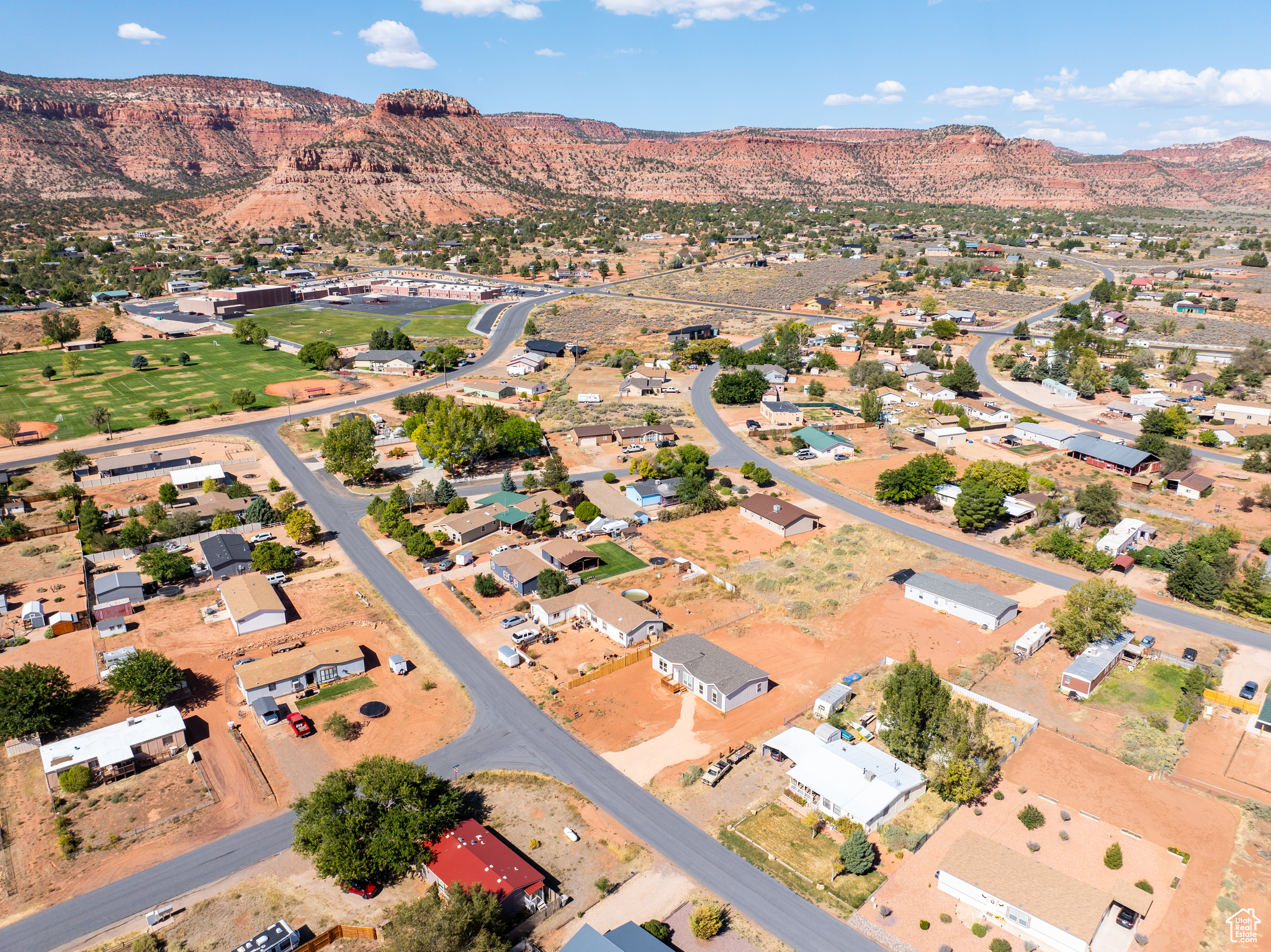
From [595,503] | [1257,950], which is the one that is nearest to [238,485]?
[595,503]

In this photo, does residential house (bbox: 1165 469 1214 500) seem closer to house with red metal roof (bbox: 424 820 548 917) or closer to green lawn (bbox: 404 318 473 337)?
house with red metal roof (bbox: 424 820 548 917)

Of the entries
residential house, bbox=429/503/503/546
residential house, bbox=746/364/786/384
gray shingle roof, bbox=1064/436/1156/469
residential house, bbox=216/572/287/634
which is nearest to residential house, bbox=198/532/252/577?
residential house, bbox=216/572/287/634

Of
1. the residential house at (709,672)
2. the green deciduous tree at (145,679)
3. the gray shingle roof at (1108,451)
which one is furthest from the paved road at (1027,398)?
the green deciduous tree at (145,679)

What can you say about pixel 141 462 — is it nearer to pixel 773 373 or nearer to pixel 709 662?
pixel 709 662

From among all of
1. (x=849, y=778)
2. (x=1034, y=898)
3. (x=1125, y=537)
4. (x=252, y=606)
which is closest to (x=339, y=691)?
(x=252, y=606)

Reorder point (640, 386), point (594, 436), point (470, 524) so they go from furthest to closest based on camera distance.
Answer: point (640, 386) < point (594, 436) < point (470, 524)

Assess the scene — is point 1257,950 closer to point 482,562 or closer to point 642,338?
point 482,562
